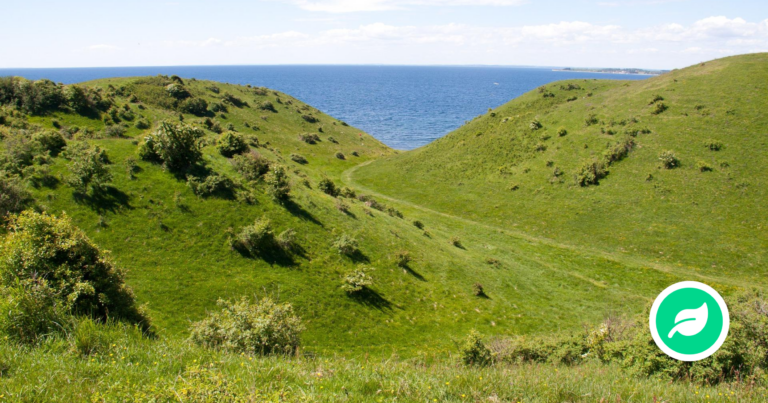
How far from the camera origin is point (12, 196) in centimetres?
2434

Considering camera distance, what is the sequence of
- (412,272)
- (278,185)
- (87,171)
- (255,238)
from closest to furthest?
(87,171) → (255,238) → (412,272) → (278,185)

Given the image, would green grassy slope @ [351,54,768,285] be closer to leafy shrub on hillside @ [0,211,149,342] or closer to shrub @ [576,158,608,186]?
shrub @ [576,158,608,186]

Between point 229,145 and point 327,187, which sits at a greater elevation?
point 229,145

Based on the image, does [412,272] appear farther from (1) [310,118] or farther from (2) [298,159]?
(1) [310,118]

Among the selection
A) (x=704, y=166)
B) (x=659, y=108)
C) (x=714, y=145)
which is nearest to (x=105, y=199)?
(x=704, y=166)

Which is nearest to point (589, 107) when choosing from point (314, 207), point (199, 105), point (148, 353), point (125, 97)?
point (314, 207)

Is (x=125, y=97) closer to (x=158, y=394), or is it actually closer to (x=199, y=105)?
(x=199, y=105)

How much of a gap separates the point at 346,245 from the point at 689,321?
2748cm

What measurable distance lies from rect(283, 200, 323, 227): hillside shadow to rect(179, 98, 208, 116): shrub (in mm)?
77479

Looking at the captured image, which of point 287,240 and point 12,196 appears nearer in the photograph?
point 12,196

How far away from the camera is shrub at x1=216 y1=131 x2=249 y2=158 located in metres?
39.4

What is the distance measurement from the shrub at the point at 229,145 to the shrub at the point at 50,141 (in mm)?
13743

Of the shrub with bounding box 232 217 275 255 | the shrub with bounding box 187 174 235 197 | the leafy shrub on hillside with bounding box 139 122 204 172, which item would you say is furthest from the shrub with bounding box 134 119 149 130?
the shrub with bounding box 232 217 275 255

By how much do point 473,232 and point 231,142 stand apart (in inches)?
1513
